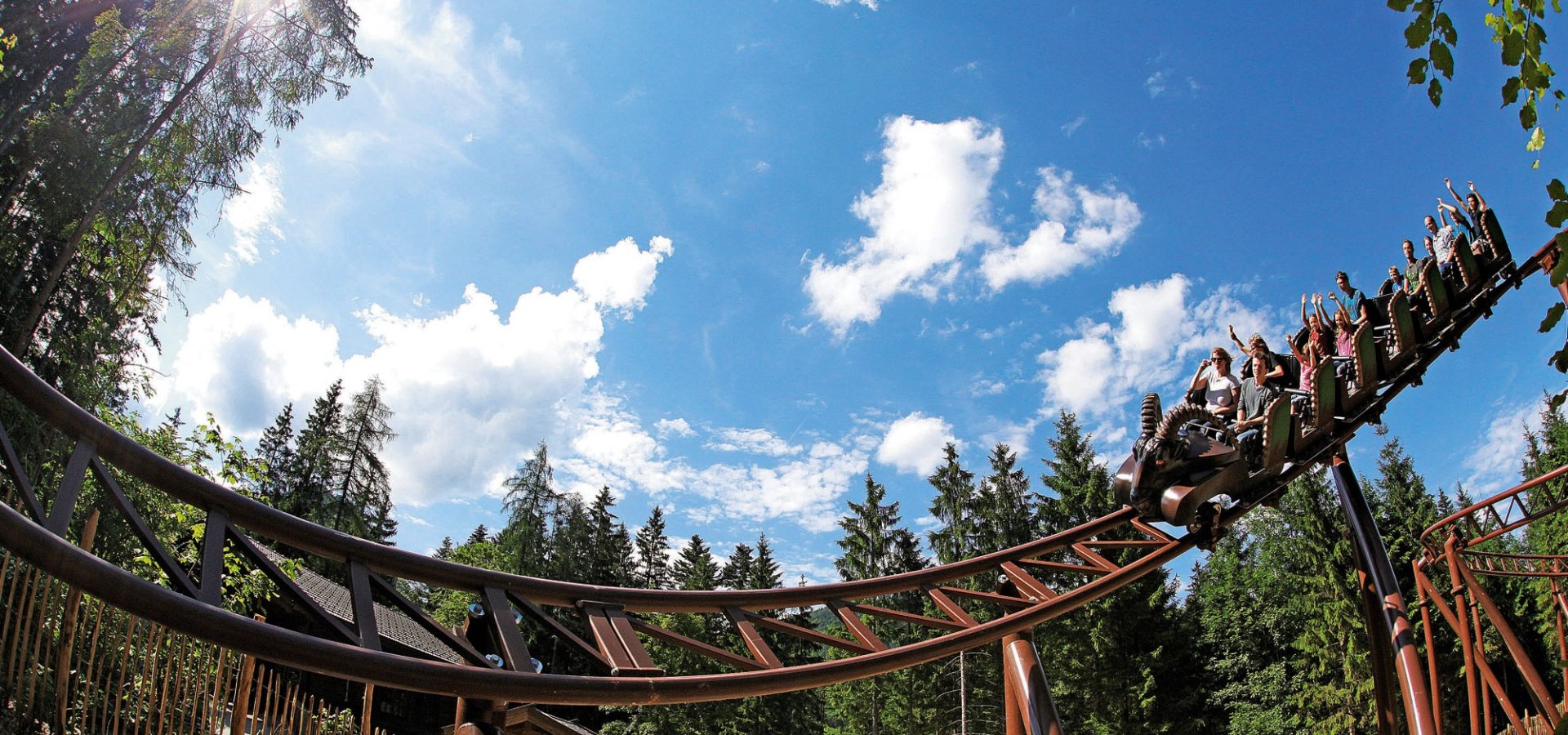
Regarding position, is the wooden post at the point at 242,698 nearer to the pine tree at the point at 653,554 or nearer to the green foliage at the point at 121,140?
the green foliage at the point at 121,140

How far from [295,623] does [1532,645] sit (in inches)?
1497

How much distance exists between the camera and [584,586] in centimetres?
358

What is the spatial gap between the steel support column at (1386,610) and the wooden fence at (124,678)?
18.9 ft

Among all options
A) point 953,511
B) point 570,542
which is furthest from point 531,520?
point 953,511

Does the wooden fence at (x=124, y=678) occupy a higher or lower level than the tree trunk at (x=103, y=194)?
lower

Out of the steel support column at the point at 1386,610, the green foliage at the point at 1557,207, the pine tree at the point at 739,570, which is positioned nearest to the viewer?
the green foliage at the point at 1557,207

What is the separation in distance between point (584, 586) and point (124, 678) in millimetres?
3250

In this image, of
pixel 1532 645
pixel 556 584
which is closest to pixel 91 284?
pixel 556 584

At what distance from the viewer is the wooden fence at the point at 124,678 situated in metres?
4.15

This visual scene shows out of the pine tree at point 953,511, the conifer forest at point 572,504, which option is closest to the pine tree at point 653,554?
A: the conifer forest at point 572,504

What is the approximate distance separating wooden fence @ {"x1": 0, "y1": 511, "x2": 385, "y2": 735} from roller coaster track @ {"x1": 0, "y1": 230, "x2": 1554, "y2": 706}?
35.4 inches

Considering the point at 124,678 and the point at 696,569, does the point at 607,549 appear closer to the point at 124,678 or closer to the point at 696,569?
the point at 696,569

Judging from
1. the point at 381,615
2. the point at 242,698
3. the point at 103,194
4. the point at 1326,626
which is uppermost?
the point at 103,194

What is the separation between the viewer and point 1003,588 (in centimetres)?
520
